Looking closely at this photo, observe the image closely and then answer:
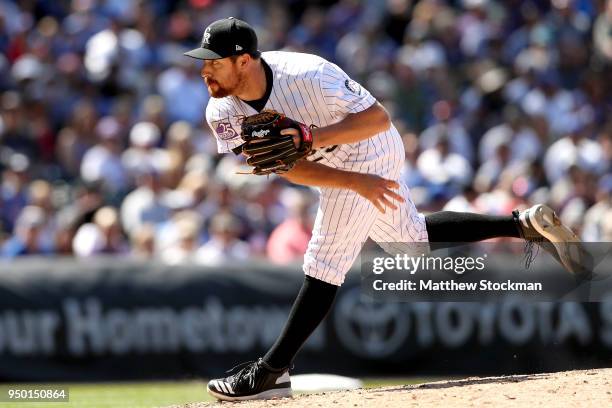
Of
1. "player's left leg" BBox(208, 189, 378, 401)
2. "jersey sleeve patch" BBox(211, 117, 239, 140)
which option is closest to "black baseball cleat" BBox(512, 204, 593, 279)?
"player's left leg" BBox(208, 189, 378, 401)

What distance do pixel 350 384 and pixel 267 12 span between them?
777cm

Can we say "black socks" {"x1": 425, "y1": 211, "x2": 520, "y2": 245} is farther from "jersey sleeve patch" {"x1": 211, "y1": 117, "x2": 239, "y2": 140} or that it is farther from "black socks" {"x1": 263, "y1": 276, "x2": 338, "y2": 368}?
"jersey sleeve patch" {"x1": 211, "y1": 117, "x2": 239, "y2": 140}

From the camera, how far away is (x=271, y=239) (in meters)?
10.4

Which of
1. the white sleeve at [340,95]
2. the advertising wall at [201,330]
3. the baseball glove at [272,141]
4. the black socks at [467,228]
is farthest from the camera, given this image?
the advertising wall at [201,330]

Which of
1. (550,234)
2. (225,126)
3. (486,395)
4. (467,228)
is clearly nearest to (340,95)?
(225,126)

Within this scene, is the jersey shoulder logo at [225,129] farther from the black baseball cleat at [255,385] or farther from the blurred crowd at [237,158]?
the blurred crowd at [237,158]

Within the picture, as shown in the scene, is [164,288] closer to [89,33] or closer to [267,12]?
[89,33]

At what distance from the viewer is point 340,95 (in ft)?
18.2

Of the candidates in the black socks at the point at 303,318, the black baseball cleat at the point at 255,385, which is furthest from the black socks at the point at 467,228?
the black baseball cleat at the point at 255,385

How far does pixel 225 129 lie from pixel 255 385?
132 cm

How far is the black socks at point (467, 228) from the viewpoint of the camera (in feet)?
20.2

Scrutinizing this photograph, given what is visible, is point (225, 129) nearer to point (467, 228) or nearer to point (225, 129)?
point (225, 129)

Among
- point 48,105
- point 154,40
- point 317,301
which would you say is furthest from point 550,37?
point 317,301

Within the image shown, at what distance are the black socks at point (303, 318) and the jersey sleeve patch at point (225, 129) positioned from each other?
0.84m
